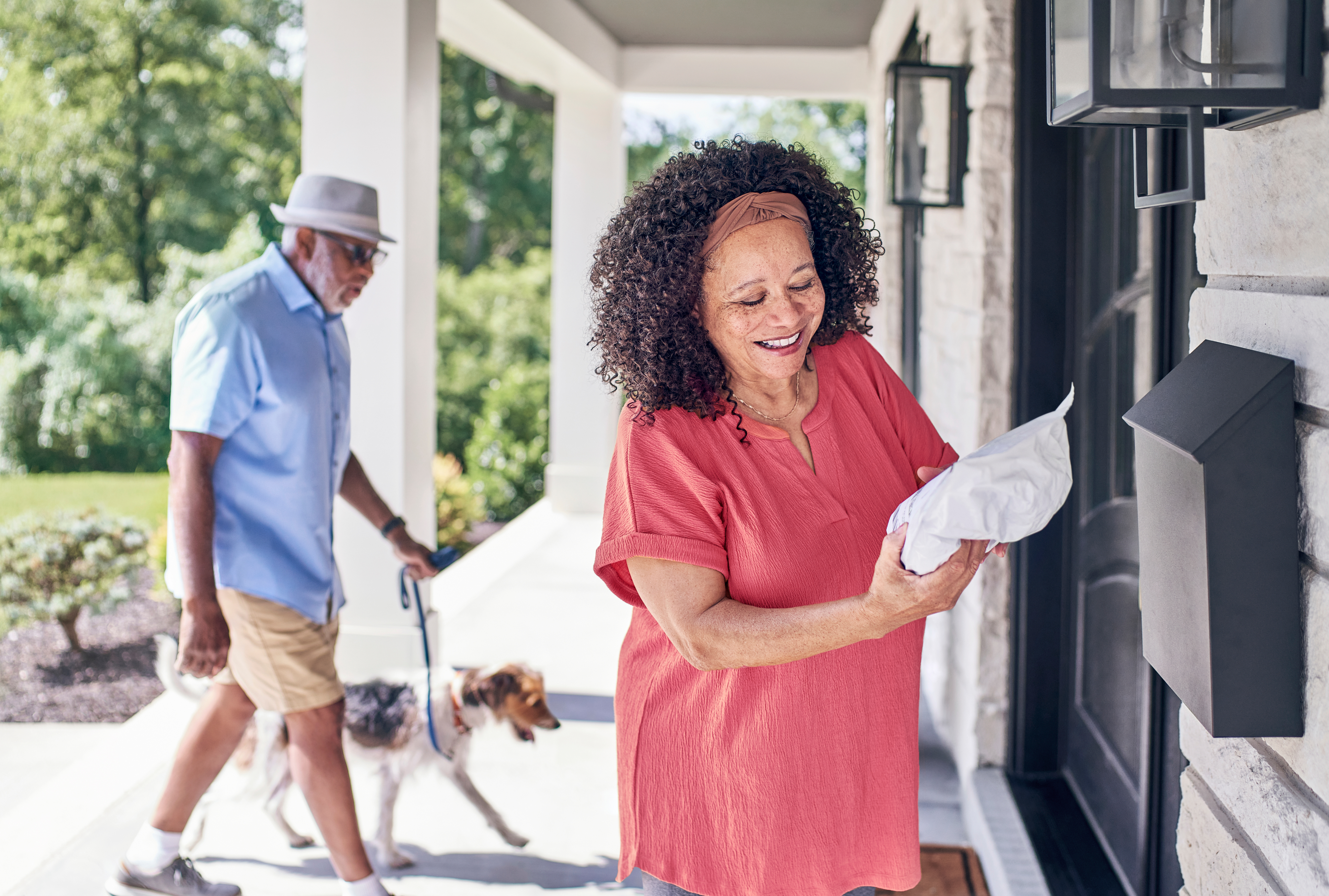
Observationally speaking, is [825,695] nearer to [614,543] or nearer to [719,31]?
[614,543]

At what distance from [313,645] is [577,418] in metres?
5.94

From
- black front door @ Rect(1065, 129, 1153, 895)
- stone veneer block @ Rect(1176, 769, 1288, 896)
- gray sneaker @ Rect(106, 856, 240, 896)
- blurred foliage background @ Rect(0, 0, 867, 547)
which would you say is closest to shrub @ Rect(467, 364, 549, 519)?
blurred foliage background @ Rect(0, 0, 867, 547)

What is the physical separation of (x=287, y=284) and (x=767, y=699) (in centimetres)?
176

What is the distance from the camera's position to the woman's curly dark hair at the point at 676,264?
5.02 feet

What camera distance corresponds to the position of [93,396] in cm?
1291

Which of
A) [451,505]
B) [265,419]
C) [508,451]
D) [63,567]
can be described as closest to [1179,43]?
[265,419]

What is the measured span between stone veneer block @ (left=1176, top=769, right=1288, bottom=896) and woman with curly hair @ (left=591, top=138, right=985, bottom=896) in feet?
1.19

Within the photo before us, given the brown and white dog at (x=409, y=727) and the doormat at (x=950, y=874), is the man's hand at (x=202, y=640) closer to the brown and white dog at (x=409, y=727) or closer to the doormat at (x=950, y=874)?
the brown and white dog at (x=409, y=727)

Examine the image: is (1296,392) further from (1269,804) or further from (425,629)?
(425,629)

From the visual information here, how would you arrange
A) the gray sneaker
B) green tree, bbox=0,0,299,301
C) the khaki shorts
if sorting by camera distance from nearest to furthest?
1. the khaki shorts
2. the gray sneaker
3. green tree, bbox=0,0,299,301

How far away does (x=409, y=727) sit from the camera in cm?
306

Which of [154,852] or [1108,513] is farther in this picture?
[154,852]

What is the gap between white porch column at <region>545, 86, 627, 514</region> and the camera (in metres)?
8.20

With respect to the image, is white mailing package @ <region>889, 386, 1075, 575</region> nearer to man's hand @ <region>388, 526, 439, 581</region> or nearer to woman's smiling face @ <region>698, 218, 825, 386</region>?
woman's smiling face @ <region>698, 218, 825, 386</region>
